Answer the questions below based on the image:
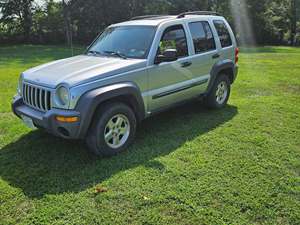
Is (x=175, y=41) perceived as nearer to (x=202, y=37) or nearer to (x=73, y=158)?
(x=202, y=37)

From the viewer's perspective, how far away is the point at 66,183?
358 centimetres

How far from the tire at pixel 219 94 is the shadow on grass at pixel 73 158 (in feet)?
2.05

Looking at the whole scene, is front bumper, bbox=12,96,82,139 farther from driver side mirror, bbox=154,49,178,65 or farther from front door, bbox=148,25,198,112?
driver side mirror, bbox=154,49,178,65

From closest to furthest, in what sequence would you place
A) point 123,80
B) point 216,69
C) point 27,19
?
point 123,80
point 216,69
point 27,19

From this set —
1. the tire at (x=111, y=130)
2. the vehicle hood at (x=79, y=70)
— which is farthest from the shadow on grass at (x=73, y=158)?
the vehicle hood at (x=79, y=70)

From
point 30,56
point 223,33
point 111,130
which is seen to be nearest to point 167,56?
point 111,130

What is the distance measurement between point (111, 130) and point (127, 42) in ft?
4.98

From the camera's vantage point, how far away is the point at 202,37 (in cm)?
551

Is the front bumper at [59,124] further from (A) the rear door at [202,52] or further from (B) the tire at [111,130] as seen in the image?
(A) the rear door at [202,52]

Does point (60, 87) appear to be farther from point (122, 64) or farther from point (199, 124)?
point (199, 124)

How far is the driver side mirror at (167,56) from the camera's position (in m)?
4.42

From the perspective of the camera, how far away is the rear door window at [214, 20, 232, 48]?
595cm

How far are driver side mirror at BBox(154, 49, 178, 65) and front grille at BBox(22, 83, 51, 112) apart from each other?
1659 mm

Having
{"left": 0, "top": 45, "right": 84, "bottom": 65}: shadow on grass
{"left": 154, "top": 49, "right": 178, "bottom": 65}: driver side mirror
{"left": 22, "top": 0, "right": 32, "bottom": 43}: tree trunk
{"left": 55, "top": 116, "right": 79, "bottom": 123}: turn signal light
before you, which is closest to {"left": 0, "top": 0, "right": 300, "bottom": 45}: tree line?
{"left": 22, "top": 0, "right": 32, "bottom": 43}: tree trunk
